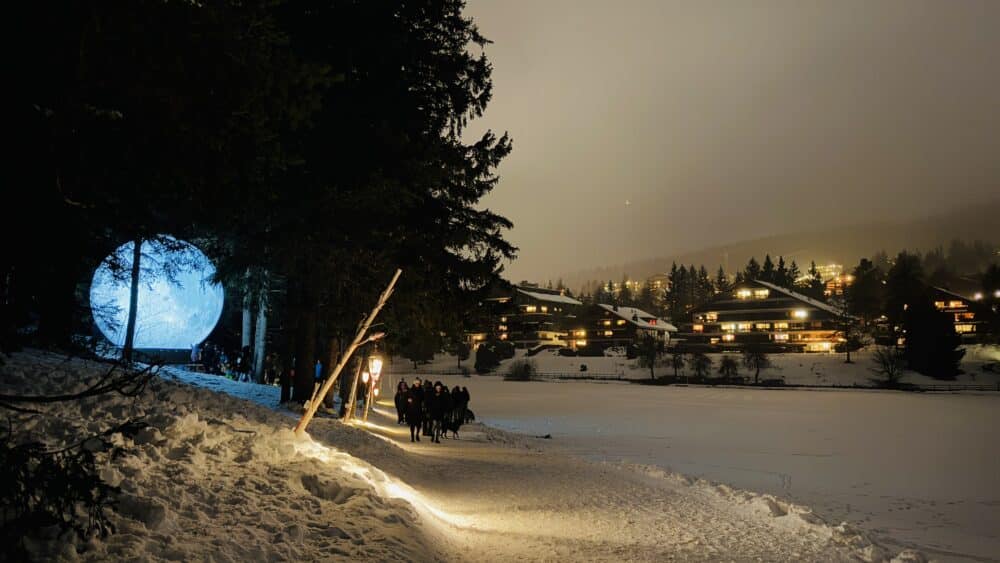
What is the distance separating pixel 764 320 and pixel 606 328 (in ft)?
94.8

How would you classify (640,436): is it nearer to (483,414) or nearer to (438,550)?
(483,414)

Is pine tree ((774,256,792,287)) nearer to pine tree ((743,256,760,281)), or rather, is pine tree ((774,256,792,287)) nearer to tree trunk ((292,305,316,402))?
pine tree ((743,256,760,281))

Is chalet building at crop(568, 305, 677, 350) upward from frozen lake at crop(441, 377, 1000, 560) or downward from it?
upward

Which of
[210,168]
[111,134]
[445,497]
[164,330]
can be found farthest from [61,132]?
[164,330]

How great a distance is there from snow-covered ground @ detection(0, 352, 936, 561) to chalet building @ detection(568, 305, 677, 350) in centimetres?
10227

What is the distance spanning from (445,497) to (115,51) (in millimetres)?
8871

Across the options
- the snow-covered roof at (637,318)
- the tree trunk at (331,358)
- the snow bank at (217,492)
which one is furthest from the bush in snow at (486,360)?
the snow bank at (217,492)

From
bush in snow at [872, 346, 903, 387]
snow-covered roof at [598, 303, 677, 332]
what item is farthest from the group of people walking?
snow-covered roof at [598, 303, 677, 332]

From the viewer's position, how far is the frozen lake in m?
13.6

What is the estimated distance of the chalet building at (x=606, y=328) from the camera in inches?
4535

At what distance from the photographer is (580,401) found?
52.6 meters

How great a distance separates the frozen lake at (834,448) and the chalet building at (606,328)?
5976 centimetres

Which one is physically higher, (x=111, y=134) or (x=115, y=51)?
(x=115, y=51)

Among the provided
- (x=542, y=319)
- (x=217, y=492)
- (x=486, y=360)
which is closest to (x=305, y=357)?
(x=217, y=492)
